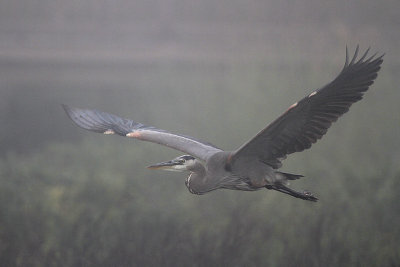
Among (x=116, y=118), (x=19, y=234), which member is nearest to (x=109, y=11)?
(x=19, y=234)

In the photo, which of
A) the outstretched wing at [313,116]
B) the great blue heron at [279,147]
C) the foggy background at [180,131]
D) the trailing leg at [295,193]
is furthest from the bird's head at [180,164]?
the foggy background at [180,131]

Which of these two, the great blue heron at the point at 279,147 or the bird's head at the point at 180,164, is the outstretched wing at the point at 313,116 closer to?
the great blue heron at the point at 279,147

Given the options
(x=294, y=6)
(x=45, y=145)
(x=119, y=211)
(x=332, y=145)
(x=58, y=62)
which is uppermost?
(x=294, y=6)

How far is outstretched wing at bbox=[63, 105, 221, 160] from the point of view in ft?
9.87

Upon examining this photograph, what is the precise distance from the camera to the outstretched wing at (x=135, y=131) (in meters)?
3.01

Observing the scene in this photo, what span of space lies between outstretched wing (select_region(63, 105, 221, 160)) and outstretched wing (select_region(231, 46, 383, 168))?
292mm

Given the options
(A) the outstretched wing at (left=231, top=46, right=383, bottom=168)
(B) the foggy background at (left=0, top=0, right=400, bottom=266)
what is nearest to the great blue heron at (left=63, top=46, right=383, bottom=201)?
(A) the outstretched wing at (left=231, top=46, right=383, bottom=168)

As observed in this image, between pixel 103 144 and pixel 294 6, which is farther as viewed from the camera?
pixel 294 6

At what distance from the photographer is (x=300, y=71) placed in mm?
6727

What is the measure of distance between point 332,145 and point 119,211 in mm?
2371

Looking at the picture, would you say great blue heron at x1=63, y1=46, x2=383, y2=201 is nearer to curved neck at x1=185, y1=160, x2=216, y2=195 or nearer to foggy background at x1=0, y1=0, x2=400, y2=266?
curved neck at x1=185, y1=160, x2=216, y2=195

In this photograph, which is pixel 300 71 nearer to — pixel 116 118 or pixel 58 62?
pixel 58 62

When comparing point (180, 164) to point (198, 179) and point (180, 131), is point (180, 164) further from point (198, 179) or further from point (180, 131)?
point (180, 131)

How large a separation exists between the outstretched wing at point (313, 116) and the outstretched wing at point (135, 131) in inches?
11.5
